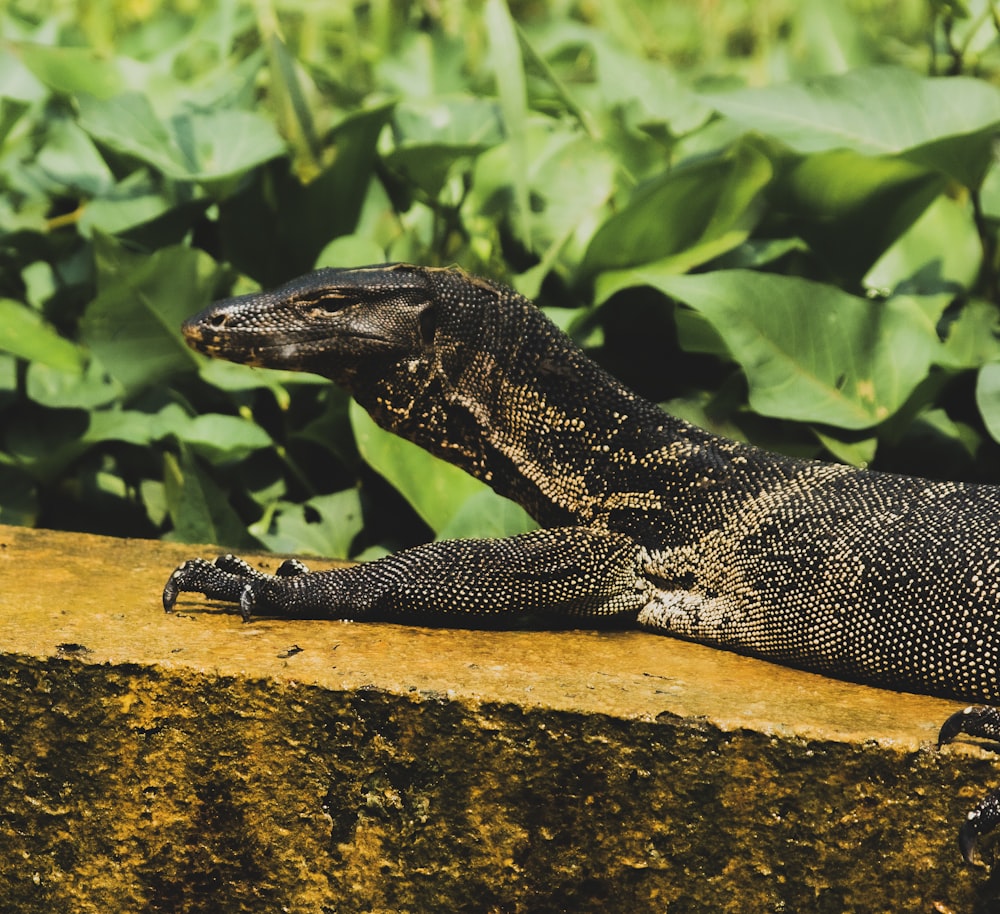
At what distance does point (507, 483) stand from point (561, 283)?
4.96 ft

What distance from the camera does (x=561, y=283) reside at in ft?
15.0

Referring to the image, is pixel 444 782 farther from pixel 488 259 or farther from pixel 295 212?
pixel 295 212

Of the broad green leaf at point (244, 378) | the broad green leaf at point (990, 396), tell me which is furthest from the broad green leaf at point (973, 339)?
the broad green leaf at point (244, 378)

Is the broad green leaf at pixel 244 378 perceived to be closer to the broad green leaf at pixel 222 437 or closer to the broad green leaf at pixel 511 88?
the broad green leaf at pixel 222 437

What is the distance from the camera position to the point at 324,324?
3.09 metres

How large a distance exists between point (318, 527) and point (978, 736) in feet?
7.56

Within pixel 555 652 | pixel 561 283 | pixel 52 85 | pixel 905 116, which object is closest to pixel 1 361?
pixel 52 85

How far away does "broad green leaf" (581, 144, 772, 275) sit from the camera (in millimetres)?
4125

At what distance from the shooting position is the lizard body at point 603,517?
2.75m

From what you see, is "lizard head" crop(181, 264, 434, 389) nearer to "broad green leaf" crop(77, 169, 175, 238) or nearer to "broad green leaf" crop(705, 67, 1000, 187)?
"broad green leaf" crop(705, 67, 1000, 187)

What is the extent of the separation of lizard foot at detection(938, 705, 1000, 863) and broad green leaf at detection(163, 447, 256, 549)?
2304 mm

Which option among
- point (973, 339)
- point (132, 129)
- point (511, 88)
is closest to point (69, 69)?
point (132, 129)

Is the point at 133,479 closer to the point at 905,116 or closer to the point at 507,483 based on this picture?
the point at 507,483

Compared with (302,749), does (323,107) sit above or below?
above
